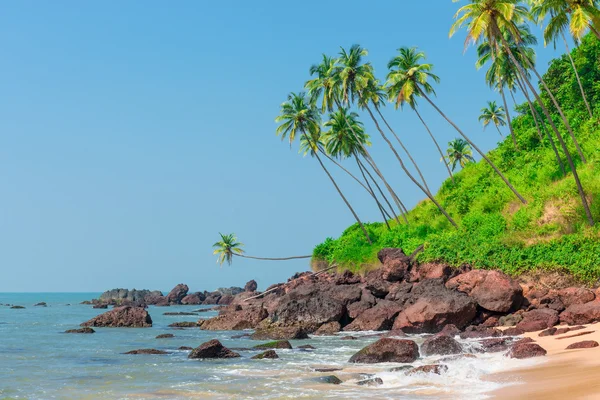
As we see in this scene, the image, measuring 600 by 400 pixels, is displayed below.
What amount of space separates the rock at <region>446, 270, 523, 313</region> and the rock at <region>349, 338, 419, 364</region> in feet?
34.8

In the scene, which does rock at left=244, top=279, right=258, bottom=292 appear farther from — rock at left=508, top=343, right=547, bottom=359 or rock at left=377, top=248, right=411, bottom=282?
rock at left=508, top=343, right=547, bottom=359

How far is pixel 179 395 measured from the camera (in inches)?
512

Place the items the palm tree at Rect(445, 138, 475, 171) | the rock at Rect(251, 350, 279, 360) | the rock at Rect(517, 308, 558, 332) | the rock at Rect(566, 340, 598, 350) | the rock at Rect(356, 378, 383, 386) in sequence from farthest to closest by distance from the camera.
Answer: the palm tree at Rect(445, 138, 475, 171) < the rock at Rect(517, 308, 558, 332) < the rock at Rect(251, 350, 279, 360) < the rock at Rect(566, 340, 598, 350) < the rock at Rect(356, 378, 383, 386)

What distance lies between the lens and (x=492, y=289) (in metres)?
27.1

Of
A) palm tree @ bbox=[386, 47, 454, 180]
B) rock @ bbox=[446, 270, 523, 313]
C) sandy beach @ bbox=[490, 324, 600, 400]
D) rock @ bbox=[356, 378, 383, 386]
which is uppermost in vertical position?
palm tree @ bbox=[386, 47, 454, 180]

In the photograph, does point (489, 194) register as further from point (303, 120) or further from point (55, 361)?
point (55, 361)

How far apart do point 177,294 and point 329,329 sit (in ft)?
232

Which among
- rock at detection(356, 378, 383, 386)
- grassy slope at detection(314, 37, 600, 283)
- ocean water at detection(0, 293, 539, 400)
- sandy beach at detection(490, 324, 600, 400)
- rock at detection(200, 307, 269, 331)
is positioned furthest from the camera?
rock at detection(200, 307, 269, 331)

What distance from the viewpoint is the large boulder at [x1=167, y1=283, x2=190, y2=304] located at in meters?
94.5

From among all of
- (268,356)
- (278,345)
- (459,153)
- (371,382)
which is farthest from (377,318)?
(459,153)

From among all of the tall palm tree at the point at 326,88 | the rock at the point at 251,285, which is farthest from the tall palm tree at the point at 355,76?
the rock at the point at 251,285

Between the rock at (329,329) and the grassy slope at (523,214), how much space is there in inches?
337

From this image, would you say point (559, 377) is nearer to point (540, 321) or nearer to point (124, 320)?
point (540, 321)

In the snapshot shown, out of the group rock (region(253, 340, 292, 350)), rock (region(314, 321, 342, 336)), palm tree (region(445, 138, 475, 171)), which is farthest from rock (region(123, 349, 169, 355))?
palm tree (region(445, 138, 475, 171))
